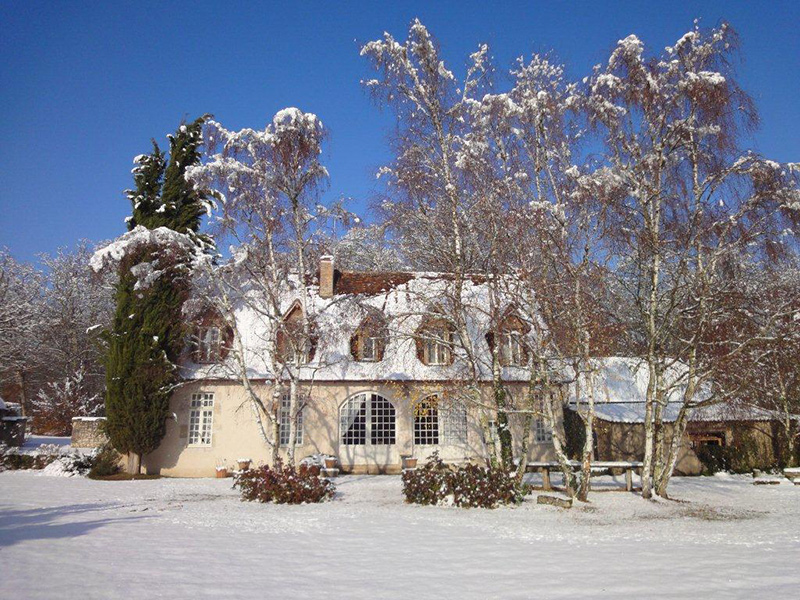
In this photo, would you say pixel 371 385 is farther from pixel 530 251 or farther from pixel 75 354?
pixel 75 354

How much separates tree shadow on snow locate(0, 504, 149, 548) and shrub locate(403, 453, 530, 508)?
20.3 ft

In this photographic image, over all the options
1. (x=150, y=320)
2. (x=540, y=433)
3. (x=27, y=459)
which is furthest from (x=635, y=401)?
(x=27, y=459)

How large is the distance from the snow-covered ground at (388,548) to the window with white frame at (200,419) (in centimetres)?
648

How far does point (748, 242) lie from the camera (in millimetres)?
14172

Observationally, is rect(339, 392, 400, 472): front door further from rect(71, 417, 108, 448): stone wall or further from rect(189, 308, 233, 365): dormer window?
rect(71, 417, 108, 448): stone wall

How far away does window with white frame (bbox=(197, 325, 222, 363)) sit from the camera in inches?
862

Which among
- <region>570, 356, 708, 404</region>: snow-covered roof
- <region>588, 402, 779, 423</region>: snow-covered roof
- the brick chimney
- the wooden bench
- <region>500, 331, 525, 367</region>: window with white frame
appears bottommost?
the wooden bench

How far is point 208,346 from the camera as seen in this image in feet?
73.1

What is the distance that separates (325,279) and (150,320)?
695 cm

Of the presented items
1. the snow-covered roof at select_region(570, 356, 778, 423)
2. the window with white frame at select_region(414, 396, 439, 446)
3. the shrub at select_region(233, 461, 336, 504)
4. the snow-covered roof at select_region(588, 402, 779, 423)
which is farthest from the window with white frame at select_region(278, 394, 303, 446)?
the snow-covered roof at select_region(588, 402, 779, 423)

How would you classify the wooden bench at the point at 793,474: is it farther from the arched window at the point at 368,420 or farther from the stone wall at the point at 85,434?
the stone wall at the point at 85,434

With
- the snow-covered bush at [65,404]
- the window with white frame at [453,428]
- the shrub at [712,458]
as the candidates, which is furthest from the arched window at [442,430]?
the snow-covered bush at [65,404]

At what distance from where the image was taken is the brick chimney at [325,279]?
77.6 ft

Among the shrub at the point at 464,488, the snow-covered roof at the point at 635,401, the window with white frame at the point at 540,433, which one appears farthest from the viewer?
the window with white frame at the point at 540,433
